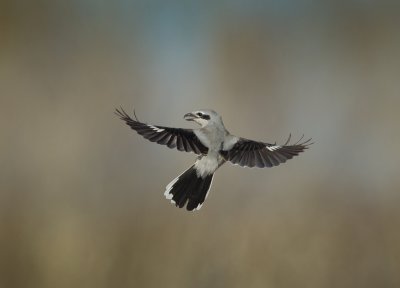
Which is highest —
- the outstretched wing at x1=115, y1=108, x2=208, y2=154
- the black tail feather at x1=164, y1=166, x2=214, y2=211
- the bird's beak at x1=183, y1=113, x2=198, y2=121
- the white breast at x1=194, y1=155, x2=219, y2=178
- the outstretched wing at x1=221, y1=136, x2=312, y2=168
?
the bird's beak at x1=183, y1=113, x2=198, y2=121

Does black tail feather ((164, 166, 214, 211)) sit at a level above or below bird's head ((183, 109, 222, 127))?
below

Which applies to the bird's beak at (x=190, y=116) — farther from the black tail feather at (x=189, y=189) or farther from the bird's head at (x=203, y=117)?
the black tail feather at (x=189, y=189)

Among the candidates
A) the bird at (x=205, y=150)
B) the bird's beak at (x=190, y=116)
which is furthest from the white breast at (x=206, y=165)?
the bird's beak at (x=190, y=116)

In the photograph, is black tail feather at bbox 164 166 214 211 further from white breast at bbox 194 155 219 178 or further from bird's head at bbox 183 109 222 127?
bird's head at bbox 183 109 222 127

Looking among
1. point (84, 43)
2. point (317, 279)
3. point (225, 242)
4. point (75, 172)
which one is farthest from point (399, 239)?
point (84, 43)

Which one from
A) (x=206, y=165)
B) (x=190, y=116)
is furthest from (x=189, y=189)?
(x=190, y=116)

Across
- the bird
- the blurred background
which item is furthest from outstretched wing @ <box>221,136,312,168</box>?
the blurred background

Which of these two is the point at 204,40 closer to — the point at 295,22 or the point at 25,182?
the point at 295,22

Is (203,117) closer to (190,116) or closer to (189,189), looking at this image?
(190,116)
